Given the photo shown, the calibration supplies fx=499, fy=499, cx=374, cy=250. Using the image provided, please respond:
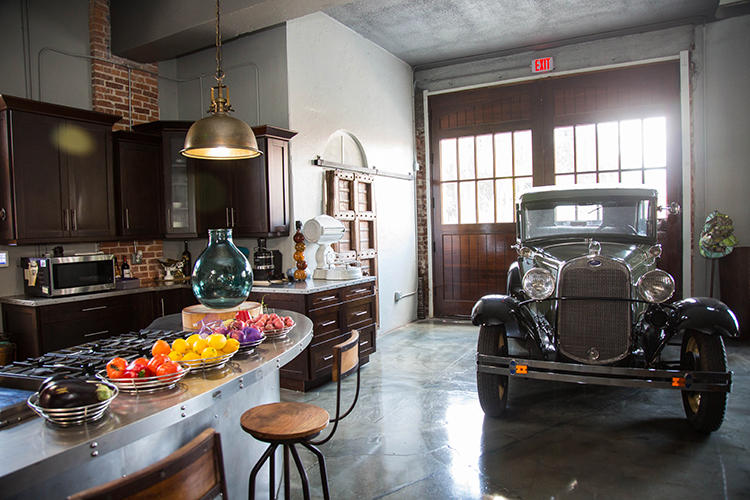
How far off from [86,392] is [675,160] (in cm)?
705

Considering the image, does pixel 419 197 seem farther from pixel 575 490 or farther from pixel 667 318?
pixel 575 490

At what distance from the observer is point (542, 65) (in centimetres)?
701

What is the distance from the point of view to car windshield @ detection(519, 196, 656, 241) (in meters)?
4.23

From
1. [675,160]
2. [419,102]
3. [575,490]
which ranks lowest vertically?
[575,490]

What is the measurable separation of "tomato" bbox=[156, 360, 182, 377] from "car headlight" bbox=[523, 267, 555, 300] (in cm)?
246

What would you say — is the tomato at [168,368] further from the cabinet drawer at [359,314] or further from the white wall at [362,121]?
the white wall at [362,121]

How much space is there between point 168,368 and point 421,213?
253 inches

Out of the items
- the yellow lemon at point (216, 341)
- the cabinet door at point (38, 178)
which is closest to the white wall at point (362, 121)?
the cabinet door at point (38, 178)

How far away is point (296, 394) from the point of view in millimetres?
4270

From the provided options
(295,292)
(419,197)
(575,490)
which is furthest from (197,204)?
(575,490)

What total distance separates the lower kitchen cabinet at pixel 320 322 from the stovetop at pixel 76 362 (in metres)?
1.92

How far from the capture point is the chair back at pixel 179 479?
3.43ft

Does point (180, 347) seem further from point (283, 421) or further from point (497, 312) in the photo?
point (497, 312)

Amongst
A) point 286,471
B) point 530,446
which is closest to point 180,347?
point 286,471
